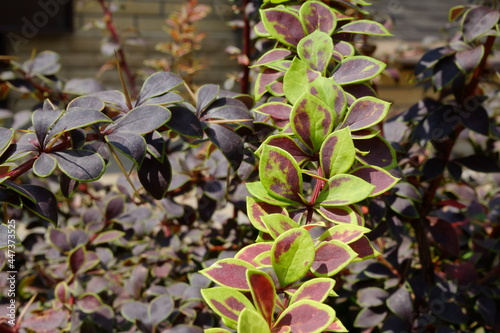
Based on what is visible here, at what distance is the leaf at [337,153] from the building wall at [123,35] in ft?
10.3

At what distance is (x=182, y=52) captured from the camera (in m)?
2.01

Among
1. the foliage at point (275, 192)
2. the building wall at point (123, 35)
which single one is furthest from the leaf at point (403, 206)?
the building wall at point (123, 35)

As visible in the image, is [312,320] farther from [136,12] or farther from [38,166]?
[136,12]

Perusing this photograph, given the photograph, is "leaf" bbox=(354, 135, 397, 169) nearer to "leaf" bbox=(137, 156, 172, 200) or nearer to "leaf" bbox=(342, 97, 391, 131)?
"leaf" bbox=(342, 97, 391, 131)

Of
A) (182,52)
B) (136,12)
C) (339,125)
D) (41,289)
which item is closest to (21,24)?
(136,12)

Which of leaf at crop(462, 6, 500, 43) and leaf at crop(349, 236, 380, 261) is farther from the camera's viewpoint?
leaf at crop(462, 6, 500, 43)

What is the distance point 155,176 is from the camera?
2.40 ft

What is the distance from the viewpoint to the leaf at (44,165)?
583 mm

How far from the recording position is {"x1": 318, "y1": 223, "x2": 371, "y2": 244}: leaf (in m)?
0.53

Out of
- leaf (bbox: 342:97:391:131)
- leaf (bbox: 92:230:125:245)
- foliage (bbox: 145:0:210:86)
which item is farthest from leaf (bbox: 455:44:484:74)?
foliage (bbox: 145:0:210:86)

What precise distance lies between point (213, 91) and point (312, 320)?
454 mm

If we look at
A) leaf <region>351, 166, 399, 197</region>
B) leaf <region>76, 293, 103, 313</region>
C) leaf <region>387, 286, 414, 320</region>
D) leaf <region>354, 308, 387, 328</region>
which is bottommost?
leaf <region>354, 308, 387, 328</region>

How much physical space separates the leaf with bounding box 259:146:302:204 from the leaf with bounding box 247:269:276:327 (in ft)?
0.41


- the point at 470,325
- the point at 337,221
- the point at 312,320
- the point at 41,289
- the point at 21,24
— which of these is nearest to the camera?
the point at 312,320
